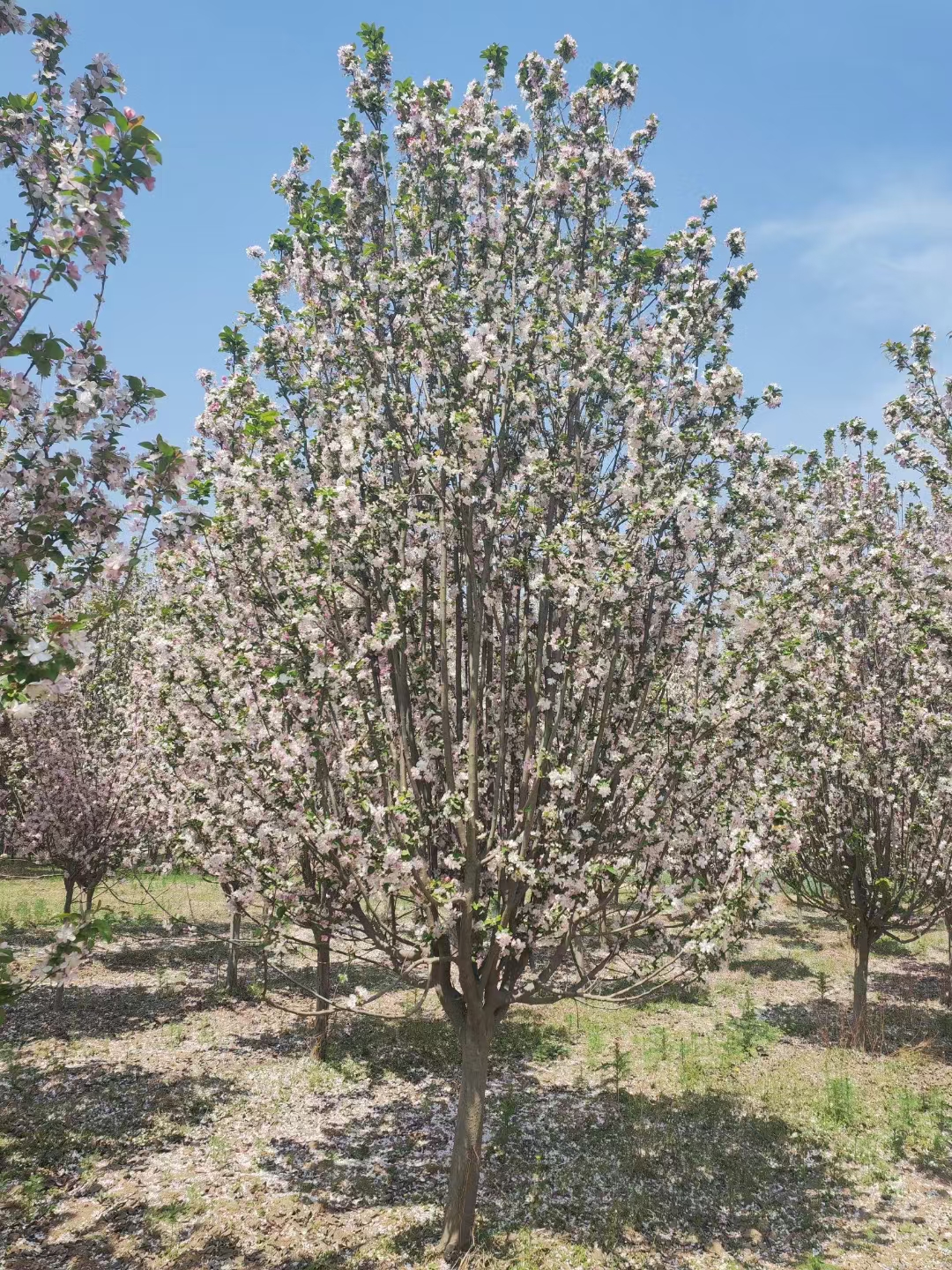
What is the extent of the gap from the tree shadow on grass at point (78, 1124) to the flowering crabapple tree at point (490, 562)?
4315 mm

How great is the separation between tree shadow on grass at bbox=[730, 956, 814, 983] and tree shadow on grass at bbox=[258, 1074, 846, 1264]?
25.4ft

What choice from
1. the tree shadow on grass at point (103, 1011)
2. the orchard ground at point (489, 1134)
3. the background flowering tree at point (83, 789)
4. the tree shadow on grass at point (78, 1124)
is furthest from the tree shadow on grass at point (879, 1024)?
the background flowering tree at point (83, 789)

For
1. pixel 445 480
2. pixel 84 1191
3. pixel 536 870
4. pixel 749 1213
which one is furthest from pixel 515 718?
pixel 84 1191

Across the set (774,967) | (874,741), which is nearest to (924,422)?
(874,741)

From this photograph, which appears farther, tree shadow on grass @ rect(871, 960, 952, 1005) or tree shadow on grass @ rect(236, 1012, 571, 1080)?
tree shadow on grass @ rect(871, 960, 952, 1005)

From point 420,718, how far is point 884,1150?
8735mm

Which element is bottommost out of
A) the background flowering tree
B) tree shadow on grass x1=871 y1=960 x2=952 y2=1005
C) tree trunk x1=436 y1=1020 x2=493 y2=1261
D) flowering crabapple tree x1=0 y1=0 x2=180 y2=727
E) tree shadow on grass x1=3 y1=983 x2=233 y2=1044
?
tree shadow on grass x1=3 y1=983 x2=233 y2=1044

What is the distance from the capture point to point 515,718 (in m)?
8.20

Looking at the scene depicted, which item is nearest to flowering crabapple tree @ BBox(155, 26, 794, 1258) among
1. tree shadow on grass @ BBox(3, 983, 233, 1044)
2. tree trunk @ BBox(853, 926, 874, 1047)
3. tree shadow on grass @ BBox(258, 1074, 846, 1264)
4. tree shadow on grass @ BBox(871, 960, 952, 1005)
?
tree shadow on grass @ BBox(258, 1074, 846, 1264)

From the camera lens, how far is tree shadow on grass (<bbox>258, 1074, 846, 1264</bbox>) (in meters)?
8.33

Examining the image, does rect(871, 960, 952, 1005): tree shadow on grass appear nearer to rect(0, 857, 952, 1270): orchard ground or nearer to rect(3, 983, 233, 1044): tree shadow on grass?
rect(0, 857, 952, 1270): orchard ground

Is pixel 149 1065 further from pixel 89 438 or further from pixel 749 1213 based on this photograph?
pixel 89 438

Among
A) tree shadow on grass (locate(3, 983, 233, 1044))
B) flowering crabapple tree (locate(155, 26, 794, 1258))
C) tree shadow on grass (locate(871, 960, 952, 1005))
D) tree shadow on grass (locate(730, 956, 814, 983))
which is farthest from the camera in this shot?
tree shadow on grass (locate(730, 956, 814, 983))

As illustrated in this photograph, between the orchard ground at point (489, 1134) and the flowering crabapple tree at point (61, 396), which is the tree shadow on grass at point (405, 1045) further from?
the flowering crabapple tree at point (61, 396)
